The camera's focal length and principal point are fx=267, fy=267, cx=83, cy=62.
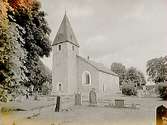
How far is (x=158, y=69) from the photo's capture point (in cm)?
280

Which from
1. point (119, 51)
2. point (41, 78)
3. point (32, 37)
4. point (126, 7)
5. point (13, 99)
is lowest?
point (13, 99)

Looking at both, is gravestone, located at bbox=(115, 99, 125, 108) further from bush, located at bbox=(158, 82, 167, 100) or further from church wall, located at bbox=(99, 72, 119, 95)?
bush, located at bbox=(158, 82, 167, 100)

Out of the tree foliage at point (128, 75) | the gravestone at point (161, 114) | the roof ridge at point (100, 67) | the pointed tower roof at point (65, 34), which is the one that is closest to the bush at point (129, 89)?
the tree foliage at point (128, 75)

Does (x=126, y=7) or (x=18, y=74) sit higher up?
(x=126, y=7)

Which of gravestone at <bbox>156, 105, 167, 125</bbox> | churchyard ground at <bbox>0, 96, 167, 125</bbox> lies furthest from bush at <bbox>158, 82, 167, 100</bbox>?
gravestone at <bbox>156, 105, 167, 125</bbox>

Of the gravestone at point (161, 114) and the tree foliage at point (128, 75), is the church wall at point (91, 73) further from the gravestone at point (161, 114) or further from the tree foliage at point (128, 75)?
the gravestone at point (161, 114)

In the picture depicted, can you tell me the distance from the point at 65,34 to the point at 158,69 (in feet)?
3.57

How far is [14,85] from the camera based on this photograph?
2.97 meters

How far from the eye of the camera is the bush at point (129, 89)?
9.09 ft

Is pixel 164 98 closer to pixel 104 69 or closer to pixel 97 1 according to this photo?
pixel 104 69

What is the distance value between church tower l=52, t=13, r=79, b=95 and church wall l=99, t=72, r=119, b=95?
316 millimetres

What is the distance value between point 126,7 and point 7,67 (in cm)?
146

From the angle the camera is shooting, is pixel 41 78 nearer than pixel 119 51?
No

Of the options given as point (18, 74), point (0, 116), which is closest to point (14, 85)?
point (18, 74)
